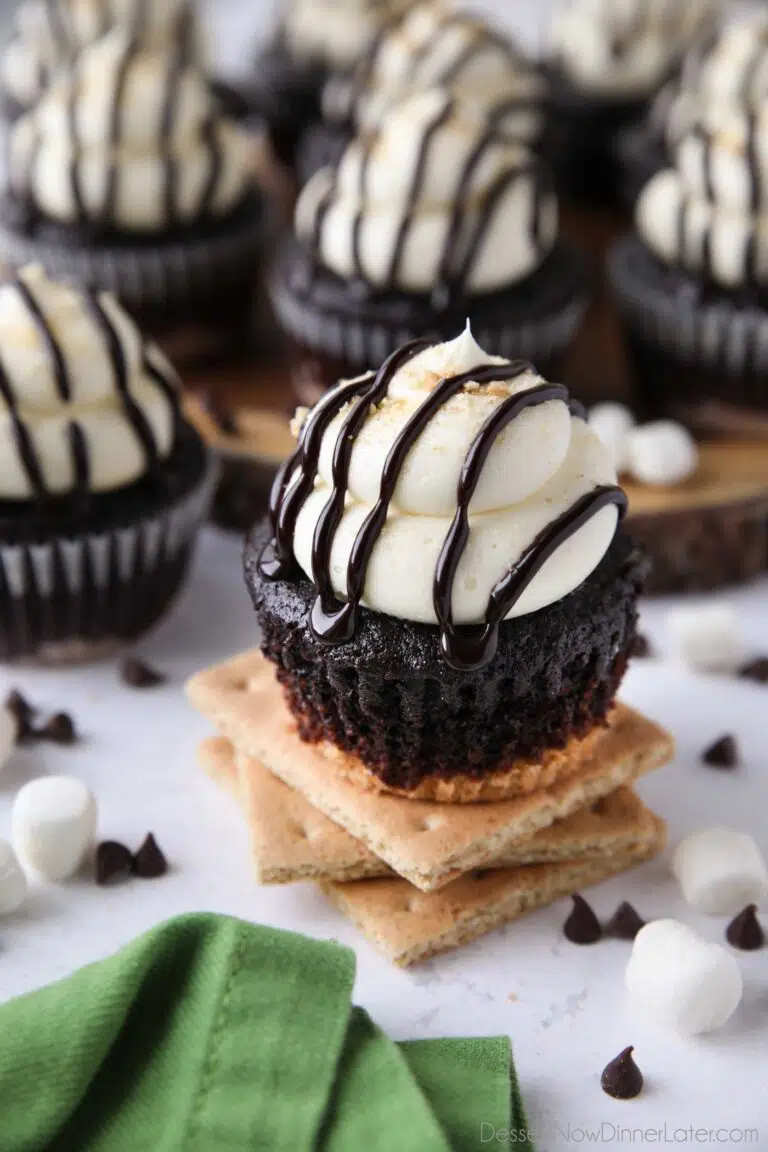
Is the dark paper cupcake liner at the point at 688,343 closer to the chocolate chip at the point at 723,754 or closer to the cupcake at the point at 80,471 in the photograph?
the chocolate chip at the point at 723,754

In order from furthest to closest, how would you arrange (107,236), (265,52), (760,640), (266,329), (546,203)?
(265,52) → (266,329) → (107,236) → (546,203) → (760,640)

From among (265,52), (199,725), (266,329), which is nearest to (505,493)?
(199,725)

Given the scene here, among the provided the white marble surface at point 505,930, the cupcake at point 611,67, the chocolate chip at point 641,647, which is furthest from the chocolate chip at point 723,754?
the cupcake at point 611,67

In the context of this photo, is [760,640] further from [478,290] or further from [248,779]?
[248,779]

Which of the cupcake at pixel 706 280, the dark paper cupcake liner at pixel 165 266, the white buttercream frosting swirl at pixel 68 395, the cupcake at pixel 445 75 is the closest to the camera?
the white buttercream frosting swirl at pixel 68 395

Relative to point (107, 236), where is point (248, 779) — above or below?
below

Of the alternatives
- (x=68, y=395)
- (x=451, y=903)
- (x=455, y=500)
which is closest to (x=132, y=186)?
(x=68, y=395)

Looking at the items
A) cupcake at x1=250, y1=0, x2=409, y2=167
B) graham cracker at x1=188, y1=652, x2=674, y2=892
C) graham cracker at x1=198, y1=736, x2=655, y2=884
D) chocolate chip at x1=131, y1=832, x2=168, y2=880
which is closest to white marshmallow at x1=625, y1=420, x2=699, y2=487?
graham cracker at x1=188, y1=652, x2=674, y2=892
